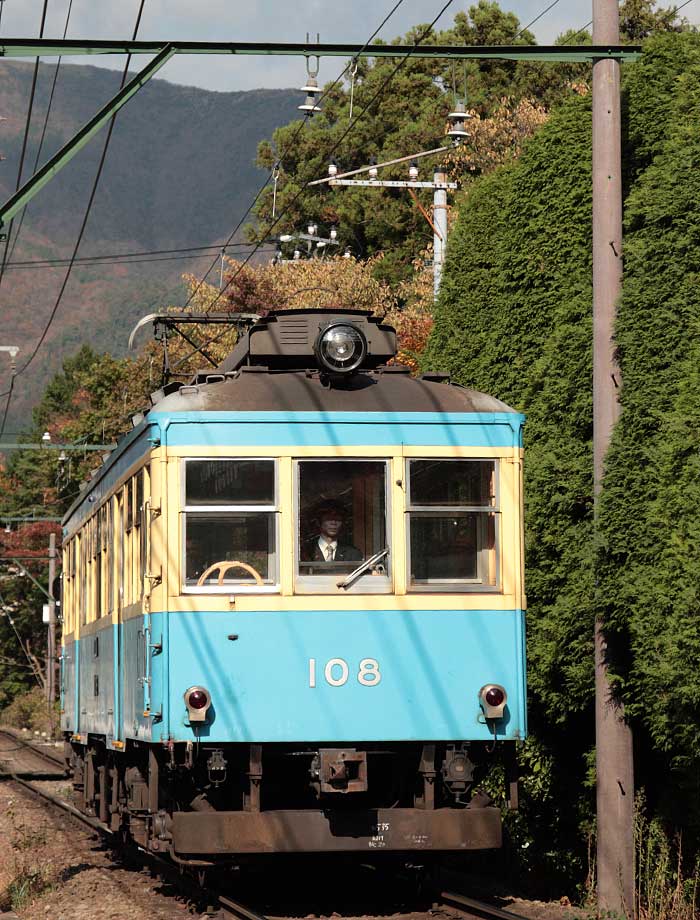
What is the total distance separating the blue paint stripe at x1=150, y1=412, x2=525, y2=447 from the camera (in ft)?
31.4

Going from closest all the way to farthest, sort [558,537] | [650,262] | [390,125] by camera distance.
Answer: [650,262] → [558,537] → [390,125]

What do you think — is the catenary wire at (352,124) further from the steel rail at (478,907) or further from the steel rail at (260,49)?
the steel rail at (478,907)

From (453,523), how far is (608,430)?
1338mm

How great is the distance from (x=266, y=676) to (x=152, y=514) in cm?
121

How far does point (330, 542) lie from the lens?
9.70 meters

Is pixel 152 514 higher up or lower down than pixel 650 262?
lower down

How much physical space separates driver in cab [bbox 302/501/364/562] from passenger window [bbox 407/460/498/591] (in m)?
0.41

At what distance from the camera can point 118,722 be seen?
37.6ft

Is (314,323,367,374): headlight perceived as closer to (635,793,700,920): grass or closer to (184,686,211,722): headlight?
(184,686,211,722): headlight

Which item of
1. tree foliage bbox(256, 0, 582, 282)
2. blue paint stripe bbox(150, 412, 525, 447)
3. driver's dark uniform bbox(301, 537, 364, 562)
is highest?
tree foliage bbox(256, 0, 582, 282)

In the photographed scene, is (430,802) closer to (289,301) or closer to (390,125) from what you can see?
(289,301)

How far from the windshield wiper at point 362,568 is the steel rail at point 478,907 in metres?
2.14

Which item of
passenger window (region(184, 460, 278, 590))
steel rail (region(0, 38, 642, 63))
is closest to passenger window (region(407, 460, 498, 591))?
passenger window (region(184, 460, 278, 590))

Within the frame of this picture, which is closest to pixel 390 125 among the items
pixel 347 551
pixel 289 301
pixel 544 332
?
pixel 289 301
